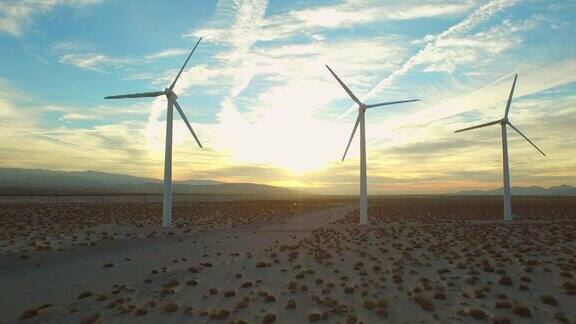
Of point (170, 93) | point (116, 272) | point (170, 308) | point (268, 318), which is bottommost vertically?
point (116, 272)

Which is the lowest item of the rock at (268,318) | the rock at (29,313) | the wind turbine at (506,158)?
the rock at (29,313)

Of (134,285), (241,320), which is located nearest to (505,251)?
(241,320)

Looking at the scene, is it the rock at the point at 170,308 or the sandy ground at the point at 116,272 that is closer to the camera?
the rock at the point at 170,308

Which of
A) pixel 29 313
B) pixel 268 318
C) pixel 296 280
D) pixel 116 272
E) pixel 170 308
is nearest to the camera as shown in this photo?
pixel 268 318

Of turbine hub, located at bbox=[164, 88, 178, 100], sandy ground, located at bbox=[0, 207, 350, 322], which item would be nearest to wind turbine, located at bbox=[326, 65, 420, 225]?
sandy ground, located at bbox=[0, 207, 350, 322]

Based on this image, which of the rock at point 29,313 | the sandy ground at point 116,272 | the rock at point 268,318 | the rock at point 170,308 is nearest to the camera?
the rock at point 268,318

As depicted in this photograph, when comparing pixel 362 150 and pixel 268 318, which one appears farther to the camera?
pixel 362 150

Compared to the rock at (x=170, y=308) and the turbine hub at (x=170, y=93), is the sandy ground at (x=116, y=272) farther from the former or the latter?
the turbine hub at (x=170, y=93)

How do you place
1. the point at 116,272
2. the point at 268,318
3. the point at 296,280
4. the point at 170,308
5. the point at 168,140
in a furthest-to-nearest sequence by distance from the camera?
→ the point at 168,140 < the point at 116,272 < the point at 296,280 < the point at 170,308 < the point at 268,318

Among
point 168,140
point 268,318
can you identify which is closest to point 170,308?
point 268,318

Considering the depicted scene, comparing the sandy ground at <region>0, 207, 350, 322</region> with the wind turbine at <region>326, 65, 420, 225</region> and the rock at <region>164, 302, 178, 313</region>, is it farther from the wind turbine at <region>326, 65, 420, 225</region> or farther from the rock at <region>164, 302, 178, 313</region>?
the wind turbine at <region>326, 65, 420, 225</region>

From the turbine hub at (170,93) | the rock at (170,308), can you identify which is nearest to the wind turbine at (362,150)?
the turbine hub at (170,93)

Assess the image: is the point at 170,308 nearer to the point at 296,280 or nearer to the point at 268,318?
the point at 268,318
